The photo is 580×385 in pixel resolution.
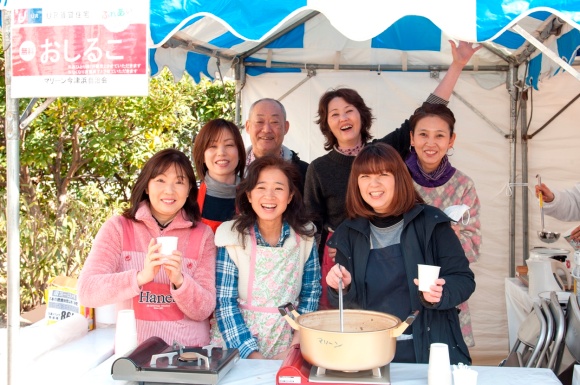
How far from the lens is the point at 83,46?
8.07 ft

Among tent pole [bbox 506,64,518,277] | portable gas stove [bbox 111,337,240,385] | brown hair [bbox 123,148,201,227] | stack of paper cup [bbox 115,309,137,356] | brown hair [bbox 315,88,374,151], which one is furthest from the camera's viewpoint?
tent pole [bbox 506,64,518,277]

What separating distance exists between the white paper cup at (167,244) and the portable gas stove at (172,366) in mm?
354

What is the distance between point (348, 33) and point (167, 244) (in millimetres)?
1078

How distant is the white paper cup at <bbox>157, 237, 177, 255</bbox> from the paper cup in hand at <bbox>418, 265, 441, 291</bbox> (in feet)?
3.02

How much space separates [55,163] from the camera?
7152 millimetres

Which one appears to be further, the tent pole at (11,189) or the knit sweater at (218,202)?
the knit sweater at (218,202)

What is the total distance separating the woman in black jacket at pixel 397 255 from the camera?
2.39 metres

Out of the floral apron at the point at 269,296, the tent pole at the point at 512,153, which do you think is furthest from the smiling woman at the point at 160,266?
the tent pole at the point at 512,153

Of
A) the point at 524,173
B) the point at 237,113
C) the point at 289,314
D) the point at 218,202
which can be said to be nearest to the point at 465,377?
the point at 289,314

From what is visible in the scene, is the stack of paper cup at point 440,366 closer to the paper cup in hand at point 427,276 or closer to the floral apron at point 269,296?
the paper cup in hand at point 427,276

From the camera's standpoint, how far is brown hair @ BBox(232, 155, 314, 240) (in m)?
2.67

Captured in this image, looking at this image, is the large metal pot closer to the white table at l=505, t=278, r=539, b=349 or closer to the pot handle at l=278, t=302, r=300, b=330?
the pot handle at l=278, t=302, r=300, b=330

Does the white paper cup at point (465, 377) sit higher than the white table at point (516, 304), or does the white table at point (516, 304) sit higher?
the white paper cup at point (465, 377)

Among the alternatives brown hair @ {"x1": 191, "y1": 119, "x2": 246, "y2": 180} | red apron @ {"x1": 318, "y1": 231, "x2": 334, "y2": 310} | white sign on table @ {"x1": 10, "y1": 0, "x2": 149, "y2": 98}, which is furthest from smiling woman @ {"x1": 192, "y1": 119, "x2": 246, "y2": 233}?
white sign on table @ {"x1": 10, "y1": 0, "x2": 149, "y2": 98}
